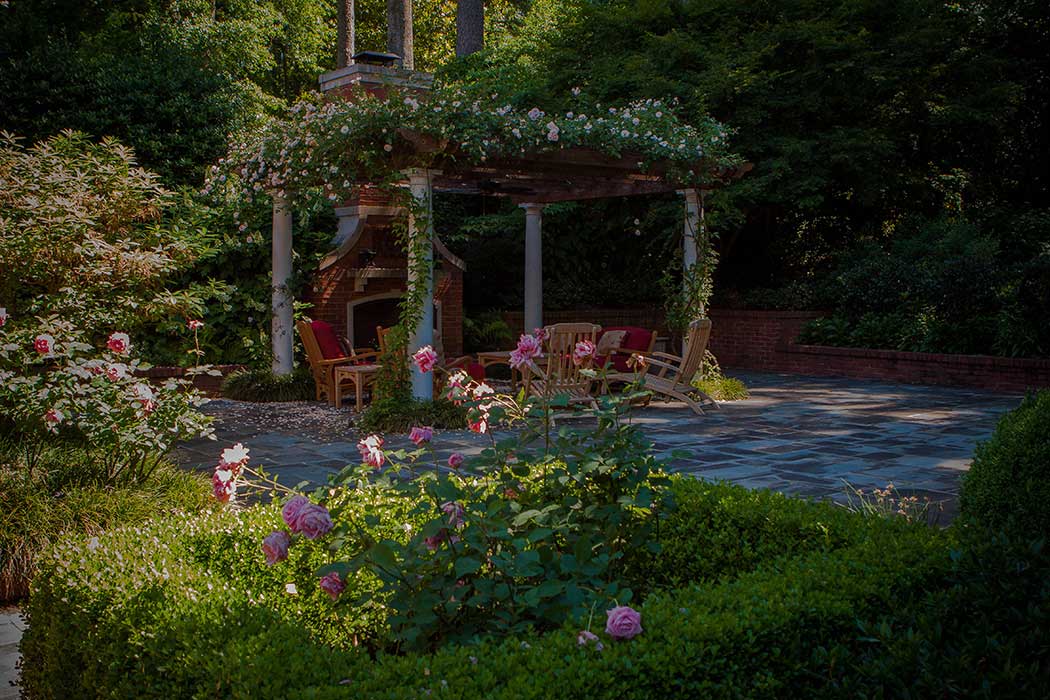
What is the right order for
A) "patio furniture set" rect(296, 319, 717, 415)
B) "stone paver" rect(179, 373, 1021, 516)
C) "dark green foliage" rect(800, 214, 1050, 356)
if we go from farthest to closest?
"dark green foliage" rect(800, 214, 1050, 356)
"patio furniture set" rect(296, 319, 717, 415)
"stone paver" rect(179, 373, 1021, 516)

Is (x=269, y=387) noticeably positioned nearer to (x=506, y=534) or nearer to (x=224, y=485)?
(x=224, y=485)

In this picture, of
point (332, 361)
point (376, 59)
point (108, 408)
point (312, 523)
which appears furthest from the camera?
point (376, 59)

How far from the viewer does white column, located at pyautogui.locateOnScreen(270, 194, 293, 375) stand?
12.1 metres

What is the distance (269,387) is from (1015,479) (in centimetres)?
926

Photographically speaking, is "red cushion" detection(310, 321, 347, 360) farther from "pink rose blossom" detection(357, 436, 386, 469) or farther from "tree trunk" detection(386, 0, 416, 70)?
"tree trunk" detection(386, 0, 416, 70)

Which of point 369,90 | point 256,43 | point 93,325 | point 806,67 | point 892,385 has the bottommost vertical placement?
point 892,385

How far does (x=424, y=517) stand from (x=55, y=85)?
46.9 feet

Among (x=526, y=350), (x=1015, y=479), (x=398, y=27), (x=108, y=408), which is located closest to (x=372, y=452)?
(x=526, y=350)

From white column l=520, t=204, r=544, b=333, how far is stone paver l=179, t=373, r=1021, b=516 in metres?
3.31

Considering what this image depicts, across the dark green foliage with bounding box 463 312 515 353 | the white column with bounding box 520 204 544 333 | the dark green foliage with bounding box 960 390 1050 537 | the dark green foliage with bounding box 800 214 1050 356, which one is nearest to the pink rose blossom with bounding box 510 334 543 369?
the dark green foliage with bounding box 960 390 1050 537

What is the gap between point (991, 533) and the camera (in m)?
2.89

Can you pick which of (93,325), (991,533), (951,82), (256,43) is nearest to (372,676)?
(991,533)

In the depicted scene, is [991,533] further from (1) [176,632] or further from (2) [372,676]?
(1) [176,632]

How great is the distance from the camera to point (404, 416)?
9383 mm
